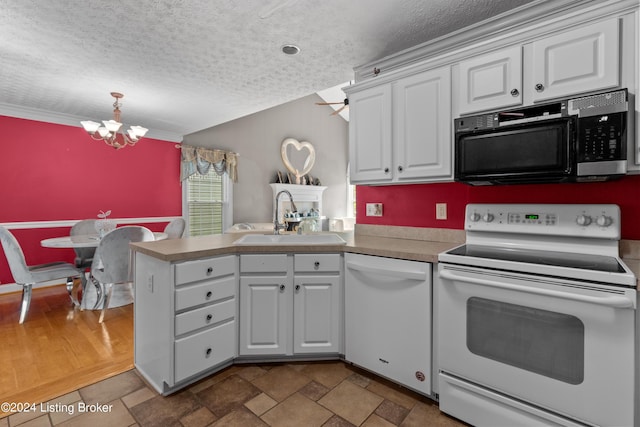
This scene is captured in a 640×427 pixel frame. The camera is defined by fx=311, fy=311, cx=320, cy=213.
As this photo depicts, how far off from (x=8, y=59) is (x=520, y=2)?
421 cm

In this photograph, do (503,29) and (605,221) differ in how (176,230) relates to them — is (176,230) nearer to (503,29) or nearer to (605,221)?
(503,29)

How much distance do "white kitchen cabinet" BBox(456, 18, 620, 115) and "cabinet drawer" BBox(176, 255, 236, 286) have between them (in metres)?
1.74

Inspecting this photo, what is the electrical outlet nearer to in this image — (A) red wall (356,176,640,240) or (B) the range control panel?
(A) red wall (356,176,640,240)

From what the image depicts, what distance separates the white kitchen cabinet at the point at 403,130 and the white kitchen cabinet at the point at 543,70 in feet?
0.48

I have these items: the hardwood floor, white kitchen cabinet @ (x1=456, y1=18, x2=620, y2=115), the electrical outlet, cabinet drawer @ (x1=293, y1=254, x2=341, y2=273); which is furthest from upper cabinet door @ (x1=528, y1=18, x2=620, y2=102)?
the hardwood floor

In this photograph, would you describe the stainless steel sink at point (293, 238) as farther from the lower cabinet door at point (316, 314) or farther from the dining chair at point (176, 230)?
the dining chair at point (176, 230)

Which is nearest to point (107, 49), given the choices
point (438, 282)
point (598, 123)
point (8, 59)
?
point (8, 59)

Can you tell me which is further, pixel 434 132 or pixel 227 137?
pixel 227 137

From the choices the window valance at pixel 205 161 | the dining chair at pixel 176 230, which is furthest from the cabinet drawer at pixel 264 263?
the window valance at pixel 205 161

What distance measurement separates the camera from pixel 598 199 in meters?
1.72

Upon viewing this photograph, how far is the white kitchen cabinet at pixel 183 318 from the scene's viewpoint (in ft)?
5.90

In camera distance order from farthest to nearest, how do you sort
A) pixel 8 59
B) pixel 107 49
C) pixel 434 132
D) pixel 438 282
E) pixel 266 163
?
pixel 266 163, pixel 8 59, pixel 107 49, pixel 434 132, pixel 438 282

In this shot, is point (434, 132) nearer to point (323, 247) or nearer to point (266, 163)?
point (323, 247)

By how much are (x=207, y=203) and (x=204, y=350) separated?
427 centimetres
